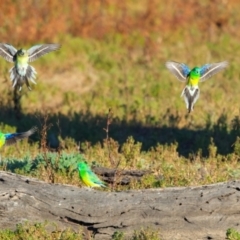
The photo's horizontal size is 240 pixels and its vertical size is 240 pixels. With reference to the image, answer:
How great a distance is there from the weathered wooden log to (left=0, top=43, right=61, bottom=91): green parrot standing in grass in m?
1.97

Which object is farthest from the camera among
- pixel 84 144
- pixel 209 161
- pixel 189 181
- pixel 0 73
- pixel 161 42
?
pixel 161 42

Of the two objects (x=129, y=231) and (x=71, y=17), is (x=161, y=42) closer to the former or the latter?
(x=71, y=17)

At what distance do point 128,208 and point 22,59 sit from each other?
265 centimetres

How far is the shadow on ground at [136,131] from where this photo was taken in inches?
513

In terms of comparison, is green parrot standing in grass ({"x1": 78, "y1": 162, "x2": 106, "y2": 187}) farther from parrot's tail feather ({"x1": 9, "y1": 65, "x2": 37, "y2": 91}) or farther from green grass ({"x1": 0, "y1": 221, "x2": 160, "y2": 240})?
parrot's tail feather ({"x1": 9, "y1": 65, "x2": 37, "y2": 91})

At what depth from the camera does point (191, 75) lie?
10.5m

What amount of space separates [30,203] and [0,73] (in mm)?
8337

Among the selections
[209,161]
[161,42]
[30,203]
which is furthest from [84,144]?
[161,42]

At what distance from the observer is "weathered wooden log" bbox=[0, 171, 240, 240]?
335 inches

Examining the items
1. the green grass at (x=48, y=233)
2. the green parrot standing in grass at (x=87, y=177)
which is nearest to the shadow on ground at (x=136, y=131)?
the green parrot standing in grass at (x=87, y=177)

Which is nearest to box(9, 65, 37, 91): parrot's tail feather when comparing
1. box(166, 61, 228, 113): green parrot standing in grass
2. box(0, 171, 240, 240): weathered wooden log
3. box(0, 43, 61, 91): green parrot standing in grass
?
box(0, 43, 61, 91): green parrot standing in grass

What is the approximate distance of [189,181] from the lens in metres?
10.3

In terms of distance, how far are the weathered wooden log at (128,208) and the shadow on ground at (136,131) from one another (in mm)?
3907

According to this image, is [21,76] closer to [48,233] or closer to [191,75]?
[191,75]
